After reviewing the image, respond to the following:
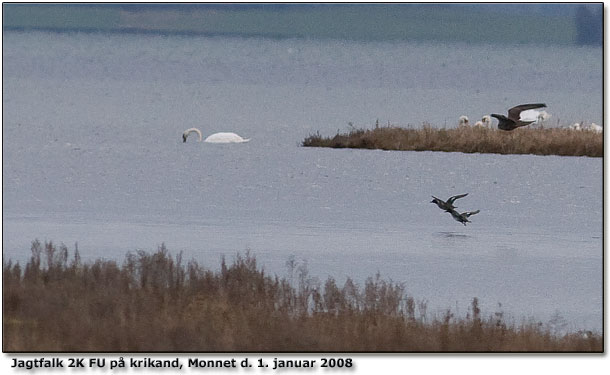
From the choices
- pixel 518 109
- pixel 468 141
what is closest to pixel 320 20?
pixel 518 109

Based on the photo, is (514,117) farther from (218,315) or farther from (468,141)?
(218,315)

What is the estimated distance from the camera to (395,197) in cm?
1081

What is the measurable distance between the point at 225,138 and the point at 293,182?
34.7 inches

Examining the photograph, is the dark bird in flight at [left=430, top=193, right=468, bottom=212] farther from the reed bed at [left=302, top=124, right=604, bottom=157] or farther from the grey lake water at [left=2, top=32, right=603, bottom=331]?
the reed bed at [left=302, top=124, right=604, bottom=157]

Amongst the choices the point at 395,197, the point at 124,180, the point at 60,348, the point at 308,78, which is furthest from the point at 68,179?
the point at 60,348

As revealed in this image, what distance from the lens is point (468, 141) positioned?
1333cm

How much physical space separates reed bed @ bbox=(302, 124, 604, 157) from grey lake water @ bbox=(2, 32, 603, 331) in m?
0.46

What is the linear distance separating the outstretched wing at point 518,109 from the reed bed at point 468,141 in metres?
1.53

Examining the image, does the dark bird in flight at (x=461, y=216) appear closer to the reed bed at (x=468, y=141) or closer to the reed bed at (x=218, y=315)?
the reed bed at (x=468, y=141)

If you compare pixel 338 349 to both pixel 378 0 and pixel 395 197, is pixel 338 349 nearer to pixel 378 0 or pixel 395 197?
pixel 378 0

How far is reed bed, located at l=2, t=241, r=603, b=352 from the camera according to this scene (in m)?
5.97

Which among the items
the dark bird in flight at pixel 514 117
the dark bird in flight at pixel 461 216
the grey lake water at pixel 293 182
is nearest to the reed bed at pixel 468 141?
the grey lake water at pixel 293 182

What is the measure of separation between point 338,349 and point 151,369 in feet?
3.37

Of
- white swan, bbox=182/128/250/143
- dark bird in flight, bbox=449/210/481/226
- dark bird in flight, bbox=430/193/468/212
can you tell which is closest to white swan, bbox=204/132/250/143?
white swan, bbox=182/128/250/143
